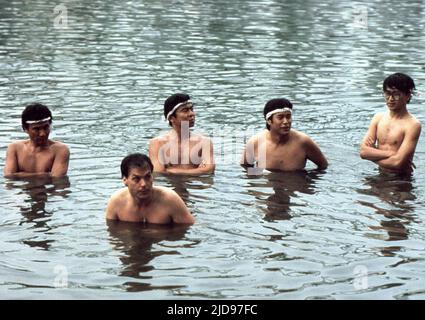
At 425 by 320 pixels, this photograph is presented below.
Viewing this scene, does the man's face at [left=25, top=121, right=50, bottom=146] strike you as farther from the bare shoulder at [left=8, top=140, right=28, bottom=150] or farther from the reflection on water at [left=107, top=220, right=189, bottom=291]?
the reflection on water at [left=107, top=220, right=189, bottom=291]

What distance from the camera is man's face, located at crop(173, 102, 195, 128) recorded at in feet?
43.4

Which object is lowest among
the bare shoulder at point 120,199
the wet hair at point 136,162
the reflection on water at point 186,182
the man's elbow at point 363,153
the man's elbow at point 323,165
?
the reflection on water at point 186,182

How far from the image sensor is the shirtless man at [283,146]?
13.3 metres

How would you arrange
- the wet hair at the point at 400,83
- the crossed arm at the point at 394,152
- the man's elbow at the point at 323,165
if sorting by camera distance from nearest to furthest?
the wet hair at the point at 400,83 → the crossed arm at the point at 394,152 → the man's elbow at the point at 323,165

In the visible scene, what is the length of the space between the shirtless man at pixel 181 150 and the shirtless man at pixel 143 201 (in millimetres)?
2453

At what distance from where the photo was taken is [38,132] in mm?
12898

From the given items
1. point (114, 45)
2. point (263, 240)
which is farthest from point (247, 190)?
point (114, 45)

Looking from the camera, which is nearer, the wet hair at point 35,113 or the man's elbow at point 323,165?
the wet hair at point 35,113

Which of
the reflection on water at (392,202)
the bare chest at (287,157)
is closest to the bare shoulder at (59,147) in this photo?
the bare chest at (287,157)

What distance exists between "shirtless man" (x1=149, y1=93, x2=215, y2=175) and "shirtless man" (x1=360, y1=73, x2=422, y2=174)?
2116mm

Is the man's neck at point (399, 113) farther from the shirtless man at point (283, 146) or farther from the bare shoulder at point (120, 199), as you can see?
the bare shoulder at point (120, 199)

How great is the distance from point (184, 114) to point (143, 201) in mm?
2771
